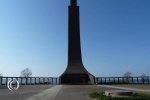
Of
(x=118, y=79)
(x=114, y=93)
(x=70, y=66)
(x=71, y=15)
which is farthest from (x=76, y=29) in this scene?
(x=114, y=93)

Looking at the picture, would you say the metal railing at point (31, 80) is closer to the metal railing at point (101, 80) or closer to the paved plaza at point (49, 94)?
the metal railing at point (101, 80)

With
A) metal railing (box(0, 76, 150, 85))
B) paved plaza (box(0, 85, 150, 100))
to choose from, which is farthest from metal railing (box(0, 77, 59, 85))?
paved plaza (box(0, 85, 150, 100))

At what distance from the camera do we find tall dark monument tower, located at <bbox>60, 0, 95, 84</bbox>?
1734 inches

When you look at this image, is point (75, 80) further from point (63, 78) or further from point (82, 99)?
point (82, 99)

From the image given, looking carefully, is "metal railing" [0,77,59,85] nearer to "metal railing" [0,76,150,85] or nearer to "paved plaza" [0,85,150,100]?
"metal railing" [0,76,150,85]

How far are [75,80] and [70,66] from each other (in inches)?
95.3

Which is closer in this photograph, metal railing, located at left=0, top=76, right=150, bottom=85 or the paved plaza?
the paved plaza

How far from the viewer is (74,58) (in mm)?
46312

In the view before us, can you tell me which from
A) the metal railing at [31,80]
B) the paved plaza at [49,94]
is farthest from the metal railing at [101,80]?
the paved plaza at [49,94]

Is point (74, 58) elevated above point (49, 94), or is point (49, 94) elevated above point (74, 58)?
point (74, 58)

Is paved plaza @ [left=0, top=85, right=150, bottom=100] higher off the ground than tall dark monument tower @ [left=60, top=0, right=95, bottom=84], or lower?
lower

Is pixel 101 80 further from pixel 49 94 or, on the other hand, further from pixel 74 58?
pixel 49 94

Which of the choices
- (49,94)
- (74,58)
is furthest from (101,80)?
(49,94)

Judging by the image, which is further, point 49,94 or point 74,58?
point 74,58
